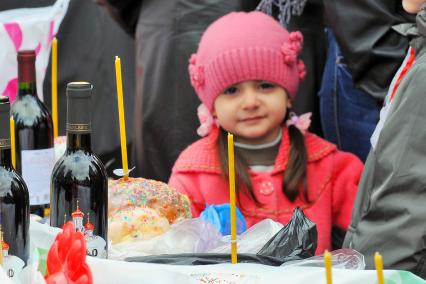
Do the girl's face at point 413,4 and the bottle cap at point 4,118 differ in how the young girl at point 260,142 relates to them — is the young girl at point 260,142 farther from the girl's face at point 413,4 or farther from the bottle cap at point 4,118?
the bottle cap at point 4,118

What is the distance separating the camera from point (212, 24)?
11.2 feet

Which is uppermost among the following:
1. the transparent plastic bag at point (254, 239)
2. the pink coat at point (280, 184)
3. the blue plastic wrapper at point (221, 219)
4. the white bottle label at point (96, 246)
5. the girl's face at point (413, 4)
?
the girl's face at point (413, 4)

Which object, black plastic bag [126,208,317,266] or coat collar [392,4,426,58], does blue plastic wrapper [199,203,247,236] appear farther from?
coat collar [392,4,426,58]

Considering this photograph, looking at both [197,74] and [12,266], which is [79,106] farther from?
[197,74]

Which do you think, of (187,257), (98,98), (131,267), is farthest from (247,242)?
(98,98)

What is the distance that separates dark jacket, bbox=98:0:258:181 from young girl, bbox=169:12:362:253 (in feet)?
0.87

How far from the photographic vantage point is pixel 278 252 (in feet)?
6.73

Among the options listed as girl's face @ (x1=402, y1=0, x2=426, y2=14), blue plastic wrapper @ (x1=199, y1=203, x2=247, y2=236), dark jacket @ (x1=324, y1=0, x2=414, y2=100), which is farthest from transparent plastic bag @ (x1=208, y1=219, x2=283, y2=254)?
dark jacket @ (x1=324, y1=0, x2=414, y2=100)

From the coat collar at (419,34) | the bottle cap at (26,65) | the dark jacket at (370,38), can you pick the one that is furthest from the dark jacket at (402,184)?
the bottle cap at (26,65)

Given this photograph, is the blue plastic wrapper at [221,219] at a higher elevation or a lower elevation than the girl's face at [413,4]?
lower

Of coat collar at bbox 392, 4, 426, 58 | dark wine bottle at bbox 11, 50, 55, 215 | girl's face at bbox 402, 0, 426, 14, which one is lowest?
dark wine bottle at bbox 11, 50, 55, 215

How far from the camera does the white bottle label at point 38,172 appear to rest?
2500 millimetres

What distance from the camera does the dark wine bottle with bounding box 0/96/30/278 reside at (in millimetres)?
1890

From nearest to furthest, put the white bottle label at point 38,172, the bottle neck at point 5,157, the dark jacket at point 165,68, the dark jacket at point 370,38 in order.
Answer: the bottle neck at point 5,157, the white bottle label at point 38,172, the dark jacket at point 370,38, the dark jacket at point 165,68
